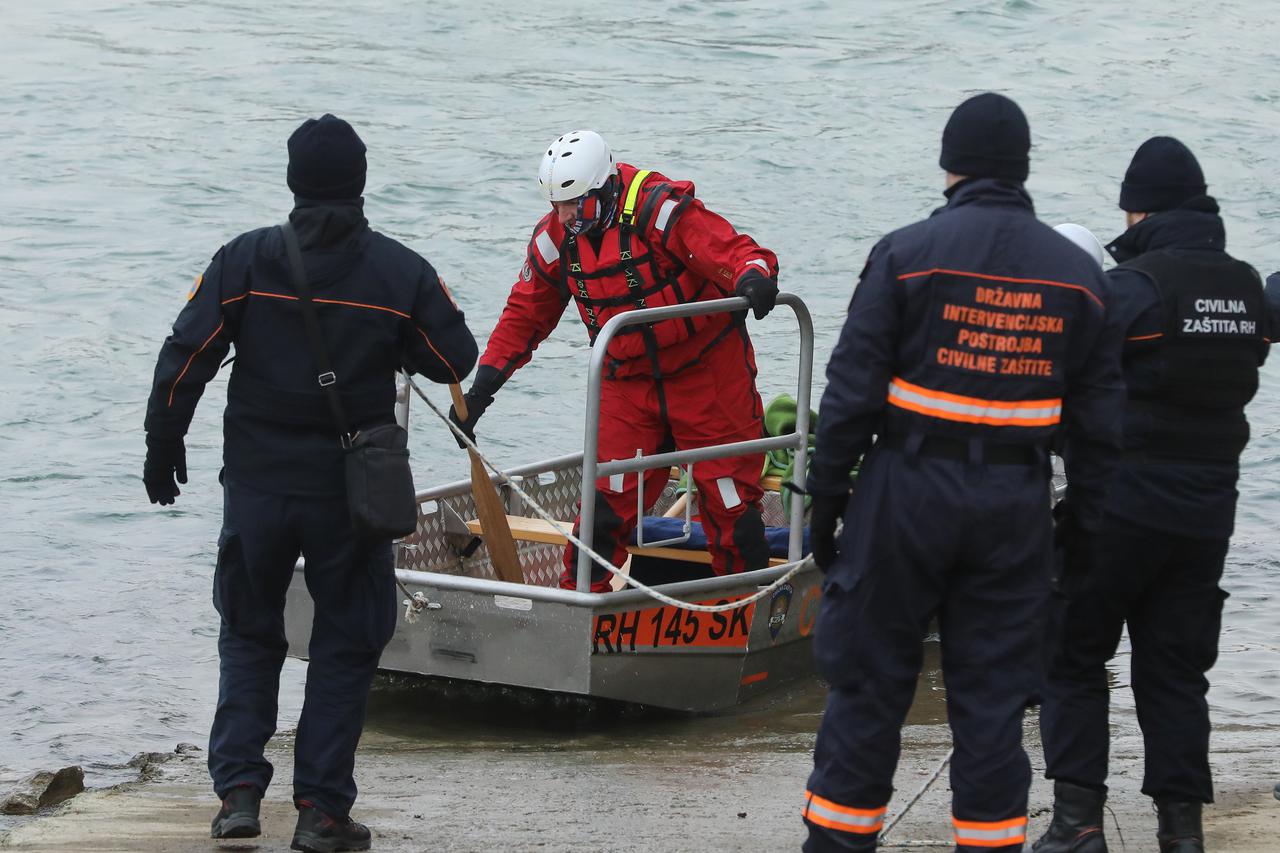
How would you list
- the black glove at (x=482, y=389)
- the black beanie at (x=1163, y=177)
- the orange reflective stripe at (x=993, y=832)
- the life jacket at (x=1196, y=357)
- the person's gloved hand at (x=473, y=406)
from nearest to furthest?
the orange reflective stripe at (x=993, y=832), the life jacket at (x=1196, y=357), the black beanie at (x=1163, y=177), the person's gloved hand at (x=473, y=406), the black glove at (x=482, y=389)

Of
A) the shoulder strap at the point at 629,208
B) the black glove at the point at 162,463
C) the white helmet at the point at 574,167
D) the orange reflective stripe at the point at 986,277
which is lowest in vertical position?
the black glove at the point at 162,463

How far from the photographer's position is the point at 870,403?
3.50 m

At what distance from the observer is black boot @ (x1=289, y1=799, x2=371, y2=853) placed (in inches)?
168

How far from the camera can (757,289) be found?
19.2 feet

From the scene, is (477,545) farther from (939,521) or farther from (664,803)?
(939,521)

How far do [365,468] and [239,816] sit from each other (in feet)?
3.01

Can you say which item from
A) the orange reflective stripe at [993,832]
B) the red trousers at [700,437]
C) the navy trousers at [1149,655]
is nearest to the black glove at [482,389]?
the red trousers at [700,437]

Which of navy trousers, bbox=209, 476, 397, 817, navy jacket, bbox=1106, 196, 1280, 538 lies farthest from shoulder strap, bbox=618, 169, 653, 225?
navy jacket, bbox=1106, 196, 1280, 538

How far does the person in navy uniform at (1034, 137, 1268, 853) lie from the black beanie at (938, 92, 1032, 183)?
56 cm

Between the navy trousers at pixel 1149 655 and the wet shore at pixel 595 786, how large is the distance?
28 cm

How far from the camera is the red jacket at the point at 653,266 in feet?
19.9

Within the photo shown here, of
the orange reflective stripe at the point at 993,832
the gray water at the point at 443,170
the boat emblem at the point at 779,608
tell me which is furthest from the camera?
the gray water at the point at 443,170

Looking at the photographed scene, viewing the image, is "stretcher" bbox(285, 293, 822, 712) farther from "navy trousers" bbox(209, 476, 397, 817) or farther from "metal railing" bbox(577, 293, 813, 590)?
"navy trousers" bbox(209, 476, 397, 817)

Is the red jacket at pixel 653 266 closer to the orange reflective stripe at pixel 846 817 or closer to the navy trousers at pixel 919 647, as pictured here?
the navy trousers at pixel 919 647
